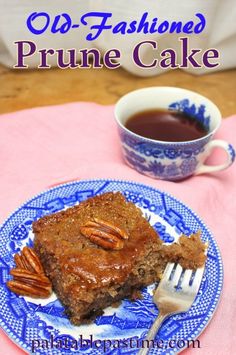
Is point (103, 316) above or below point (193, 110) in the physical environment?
below

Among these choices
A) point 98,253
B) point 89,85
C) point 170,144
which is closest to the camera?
point 98,253

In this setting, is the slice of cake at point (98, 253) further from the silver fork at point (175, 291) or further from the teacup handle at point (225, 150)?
the teacup handle at point (225, 150)

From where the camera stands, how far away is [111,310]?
1.20 metres

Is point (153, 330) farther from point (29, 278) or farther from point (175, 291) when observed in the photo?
point (29, 278)

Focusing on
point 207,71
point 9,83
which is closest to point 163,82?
point 207,71

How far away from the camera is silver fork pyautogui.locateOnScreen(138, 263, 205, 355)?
3.83 feet

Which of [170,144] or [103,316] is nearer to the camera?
[103,316]

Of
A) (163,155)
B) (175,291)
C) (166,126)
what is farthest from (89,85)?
(175,291)

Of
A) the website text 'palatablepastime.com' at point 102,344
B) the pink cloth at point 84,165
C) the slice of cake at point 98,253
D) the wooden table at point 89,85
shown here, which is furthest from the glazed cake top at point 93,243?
the wooden table at point 89,85

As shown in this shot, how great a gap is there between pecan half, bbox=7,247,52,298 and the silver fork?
0.28m

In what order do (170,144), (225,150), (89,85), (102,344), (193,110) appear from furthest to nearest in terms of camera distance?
1. (89,85)
2. (193,110)
3. (225,150)
4. (170,144)
5. (102,344)

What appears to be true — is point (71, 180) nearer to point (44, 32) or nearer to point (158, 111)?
point (158, 111)

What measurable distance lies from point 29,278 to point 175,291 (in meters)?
0.36

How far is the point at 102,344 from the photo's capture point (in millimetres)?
1101
